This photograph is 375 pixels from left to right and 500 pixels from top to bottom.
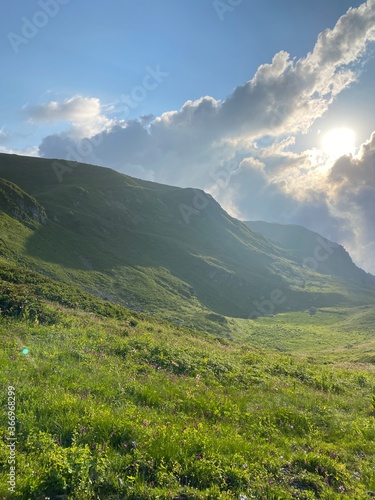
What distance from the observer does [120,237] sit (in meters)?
153

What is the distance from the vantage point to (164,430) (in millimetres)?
7762

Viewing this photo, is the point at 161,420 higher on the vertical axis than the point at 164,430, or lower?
lower

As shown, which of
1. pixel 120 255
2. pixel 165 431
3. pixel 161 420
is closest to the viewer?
pixel 165 431

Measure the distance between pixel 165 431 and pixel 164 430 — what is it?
0.11 feet

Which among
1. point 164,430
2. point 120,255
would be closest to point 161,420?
point 164,430

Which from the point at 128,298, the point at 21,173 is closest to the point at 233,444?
the point at 128,298

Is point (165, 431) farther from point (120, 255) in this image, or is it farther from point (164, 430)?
point (120, 255)

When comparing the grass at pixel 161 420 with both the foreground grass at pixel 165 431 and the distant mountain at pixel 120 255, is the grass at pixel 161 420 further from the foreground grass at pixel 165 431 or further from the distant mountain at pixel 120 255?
the distant mountain at pixel 120 255

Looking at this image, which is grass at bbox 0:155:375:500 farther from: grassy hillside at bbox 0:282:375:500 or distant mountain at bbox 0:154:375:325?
distant mountain at bbox 0:154:375:325

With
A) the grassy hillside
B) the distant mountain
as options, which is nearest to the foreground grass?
the grassy hillside

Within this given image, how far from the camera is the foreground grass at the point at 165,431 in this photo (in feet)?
20.5

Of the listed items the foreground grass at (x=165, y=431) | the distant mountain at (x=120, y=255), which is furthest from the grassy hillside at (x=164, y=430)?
the distant mountain at (x=120, y=255)

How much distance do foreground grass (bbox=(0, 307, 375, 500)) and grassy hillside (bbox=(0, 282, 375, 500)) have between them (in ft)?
0.09

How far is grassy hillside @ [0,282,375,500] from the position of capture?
6.24 m
